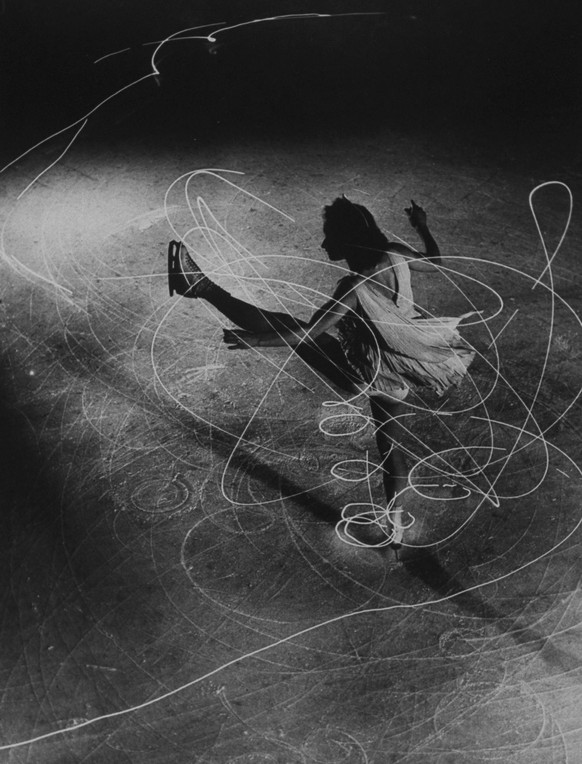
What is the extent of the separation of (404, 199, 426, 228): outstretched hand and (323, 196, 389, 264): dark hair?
31 centimetres

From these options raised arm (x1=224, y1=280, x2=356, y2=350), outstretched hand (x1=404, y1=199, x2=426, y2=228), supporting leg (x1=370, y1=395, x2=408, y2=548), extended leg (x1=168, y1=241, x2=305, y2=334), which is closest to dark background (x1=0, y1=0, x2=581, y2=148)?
outstretched hand (x1=404, y1=199, x2=426, y2=228)

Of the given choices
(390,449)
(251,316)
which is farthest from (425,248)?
(390,449)

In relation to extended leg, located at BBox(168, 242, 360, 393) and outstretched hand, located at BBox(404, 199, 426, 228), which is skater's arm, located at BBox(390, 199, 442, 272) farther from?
extended leg, located at BBox(168, 242, 360, 393)

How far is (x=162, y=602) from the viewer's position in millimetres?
4414

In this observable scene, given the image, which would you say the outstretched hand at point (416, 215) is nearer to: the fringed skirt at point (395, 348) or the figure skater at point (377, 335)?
the figure skater at point (377, 335)

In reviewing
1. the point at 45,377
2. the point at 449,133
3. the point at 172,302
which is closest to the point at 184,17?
the point at 449,133

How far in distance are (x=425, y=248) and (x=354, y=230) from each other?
56cm

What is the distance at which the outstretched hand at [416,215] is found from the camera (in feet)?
21.1

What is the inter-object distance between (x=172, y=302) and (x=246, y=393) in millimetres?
1035

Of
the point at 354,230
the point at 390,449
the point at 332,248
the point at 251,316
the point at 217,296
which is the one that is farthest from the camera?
the point at 354,230

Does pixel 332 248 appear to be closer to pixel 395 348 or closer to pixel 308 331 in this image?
pixel 308 331

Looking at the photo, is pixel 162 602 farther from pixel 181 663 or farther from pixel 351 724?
pixel 351 724

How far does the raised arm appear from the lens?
5.55 m

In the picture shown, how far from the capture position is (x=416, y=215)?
21.3ft
